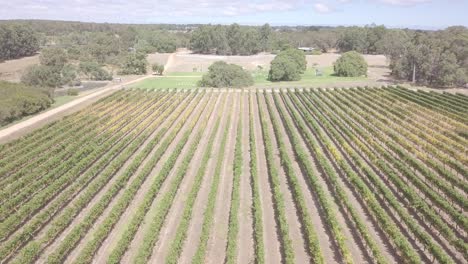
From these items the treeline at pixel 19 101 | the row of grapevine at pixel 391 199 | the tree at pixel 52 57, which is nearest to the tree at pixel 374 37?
the tree at pixel 52 57

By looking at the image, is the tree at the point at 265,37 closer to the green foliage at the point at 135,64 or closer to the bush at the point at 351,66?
the green foliage at the point at 135,64

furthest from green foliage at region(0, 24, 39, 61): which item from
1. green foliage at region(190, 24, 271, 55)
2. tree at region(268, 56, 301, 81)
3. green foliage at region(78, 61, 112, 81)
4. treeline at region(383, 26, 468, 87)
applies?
treeline at region(383, 26, 468, 87)

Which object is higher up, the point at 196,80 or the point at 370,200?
the point at 196,80

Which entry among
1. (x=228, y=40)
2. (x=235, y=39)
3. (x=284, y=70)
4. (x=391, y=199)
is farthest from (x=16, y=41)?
(x=391, y=199)

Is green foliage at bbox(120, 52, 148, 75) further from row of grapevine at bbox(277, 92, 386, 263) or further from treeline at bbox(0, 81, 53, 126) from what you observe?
row of grapevine at bbox(277, 92, 386, 263)

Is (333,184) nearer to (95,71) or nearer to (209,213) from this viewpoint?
(209,213)

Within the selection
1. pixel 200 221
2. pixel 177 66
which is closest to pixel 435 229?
pixel 200 221

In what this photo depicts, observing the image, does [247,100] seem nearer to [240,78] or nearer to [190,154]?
[240,78]
